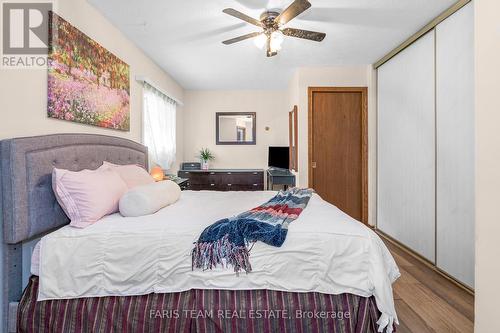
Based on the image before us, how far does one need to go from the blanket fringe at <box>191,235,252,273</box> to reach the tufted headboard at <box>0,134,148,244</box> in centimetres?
103

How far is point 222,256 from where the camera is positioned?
1.44 metres

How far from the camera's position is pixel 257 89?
5.41 metres

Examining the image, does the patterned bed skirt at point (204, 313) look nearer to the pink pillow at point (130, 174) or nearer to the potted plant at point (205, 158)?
the pink pillow at point (130, 174)

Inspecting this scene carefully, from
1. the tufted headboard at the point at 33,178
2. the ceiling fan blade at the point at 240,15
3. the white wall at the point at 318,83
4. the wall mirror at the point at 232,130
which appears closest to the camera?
the tufted headboard at the point at 33,178

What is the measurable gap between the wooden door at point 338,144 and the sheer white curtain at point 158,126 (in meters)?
2.34

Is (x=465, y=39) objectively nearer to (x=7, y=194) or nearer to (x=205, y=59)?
(x=205, y=59)

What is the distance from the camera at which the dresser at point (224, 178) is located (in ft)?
16.5

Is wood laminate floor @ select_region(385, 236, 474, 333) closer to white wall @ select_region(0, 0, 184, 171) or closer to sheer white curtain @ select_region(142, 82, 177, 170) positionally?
white wall @ select_region(0, 0, 184, 171)

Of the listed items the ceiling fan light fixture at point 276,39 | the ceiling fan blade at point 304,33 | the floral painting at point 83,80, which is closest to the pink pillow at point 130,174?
the floral painting at point 83,80

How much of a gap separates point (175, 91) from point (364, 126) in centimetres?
338

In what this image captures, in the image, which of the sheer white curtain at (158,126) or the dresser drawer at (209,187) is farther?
the dresser drawer at (209,187)

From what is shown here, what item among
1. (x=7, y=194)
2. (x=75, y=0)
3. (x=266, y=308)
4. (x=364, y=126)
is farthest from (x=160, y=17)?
(x=364, y=126)

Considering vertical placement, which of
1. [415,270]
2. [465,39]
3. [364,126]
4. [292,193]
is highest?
[465,39]

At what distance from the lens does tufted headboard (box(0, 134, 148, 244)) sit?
1.46m
